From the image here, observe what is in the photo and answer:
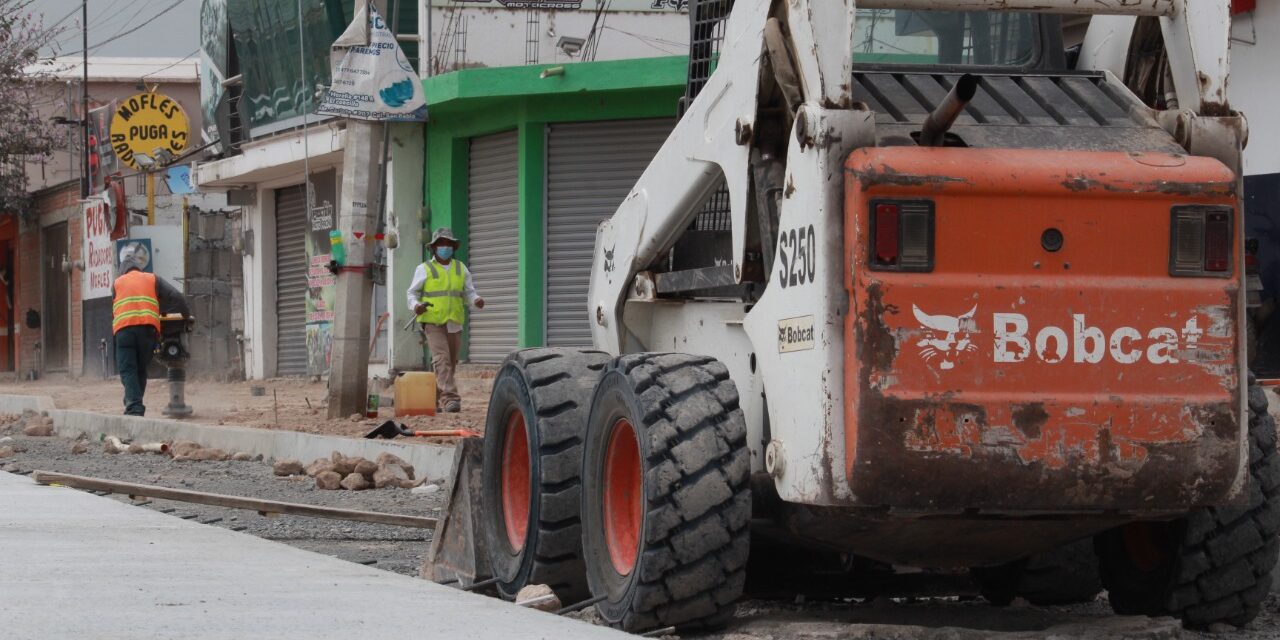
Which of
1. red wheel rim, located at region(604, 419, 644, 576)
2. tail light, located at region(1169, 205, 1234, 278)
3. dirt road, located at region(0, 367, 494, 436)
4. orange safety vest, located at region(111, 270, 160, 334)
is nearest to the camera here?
tail light, located at region(1169, 205, 1234, 278)

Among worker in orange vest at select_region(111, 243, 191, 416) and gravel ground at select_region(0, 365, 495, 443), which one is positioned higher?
worker in orange vest at select_region(111, 243, 191, 416)

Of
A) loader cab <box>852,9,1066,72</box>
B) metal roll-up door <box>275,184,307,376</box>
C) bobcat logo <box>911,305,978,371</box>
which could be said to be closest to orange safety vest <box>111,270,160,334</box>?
metal roll-up door <box>275,184,307,376</box>

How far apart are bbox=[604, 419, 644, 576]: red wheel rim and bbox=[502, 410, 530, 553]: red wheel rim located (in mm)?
1000

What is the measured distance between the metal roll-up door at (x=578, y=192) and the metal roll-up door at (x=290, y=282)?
7.66 m

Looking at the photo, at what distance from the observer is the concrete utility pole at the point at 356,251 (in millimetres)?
16016

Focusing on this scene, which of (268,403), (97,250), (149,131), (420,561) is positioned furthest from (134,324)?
(97,250)

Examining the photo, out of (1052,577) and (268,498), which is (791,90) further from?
(268,498)

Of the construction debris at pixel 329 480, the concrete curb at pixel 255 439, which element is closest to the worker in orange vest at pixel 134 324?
the concrete curb at pixel 255 439

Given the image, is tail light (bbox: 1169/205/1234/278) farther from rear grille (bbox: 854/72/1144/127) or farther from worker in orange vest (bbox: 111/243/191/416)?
worker in orange vest (bbox: 111/243/191/416)

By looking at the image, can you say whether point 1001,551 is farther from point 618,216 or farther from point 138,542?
point 138,542

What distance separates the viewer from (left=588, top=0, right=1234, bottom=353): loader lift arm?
5.48 m

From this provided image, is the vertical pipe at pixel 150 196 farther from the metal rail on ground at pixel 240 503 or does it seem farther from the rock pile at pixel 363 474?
the metal rail on ground at pixel 240 503

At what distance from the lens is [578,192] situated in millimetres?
22469

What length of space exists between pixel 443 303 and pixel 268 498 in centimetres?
638
